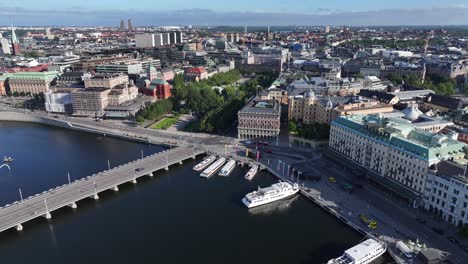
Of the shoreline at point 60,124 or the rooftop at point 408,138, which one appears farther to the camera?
the shoreline at point 60,124

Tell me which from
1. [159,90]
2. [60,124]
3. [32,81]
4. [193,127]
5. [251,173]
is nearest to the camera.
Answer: [251,173]

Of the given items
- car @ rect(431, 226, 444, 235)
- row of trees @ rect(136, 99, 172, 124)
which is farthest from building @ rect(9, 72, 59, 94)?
car @ rect(431, 226, 444, 235)

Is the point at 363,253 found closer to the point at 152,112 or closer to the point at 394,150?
the point at 394,150

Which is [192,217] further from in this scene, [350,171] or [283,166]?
[350,171]

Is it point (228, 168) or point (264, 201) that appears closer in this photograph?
point (264, 201)

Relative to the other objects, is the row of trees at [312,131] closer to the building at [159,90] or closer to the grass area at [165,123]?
the grass area at [165,123]

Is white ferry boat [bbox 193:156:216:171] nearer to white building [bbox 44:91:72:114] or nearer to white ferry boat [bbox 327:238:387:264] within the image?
white ferry boat [bbox 327:238:387:264]

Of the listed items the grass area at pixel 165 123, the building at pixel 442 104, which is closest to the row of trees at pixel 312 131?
the building at pixel 442 104

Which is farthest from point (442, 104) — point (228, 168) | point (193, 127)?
point (193, 127)
